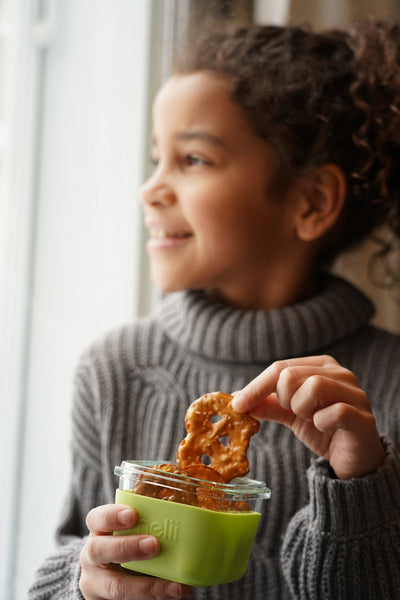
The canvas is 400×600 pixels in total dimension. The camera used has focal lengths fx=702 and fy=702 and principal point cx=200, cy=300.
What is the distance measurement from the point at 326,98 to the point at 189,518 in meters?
0.70

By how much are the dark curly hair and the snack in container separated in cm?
58

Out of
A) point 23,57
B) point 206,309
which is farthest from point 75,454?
point 23,57

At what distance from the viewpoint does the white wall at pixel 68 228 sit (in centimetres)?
108

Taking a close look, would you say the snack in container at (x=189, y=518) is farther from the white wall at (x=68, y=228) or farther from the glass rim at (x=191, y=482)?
the white wall at (x=68, y=228)

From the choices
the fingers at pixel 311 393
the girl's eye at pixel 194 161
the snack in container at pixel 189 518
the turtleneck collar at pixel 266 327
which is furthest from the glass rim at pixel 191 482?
the girl's eye at pixel 194 161

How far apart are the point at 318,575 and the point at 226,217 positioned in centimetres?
49

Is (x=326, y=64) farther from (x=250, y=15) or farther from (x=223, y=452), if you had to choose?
(x=223, y=452)

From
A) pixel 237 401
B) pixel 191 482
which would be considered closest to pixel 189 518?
pixel 191 482

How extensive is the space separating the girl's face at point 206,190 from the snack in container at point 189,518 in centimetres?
45

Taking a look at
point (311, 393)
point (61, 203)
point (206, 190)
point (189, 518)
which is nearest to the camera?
point (189, 518)

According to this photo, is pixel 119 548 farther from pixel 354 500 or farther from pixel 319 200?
pixel 319 200

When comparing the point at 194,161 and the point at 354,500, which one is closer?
the point at 354,500

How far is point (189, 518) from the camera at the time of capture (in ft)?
1.95

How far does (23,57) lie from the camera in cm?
105
